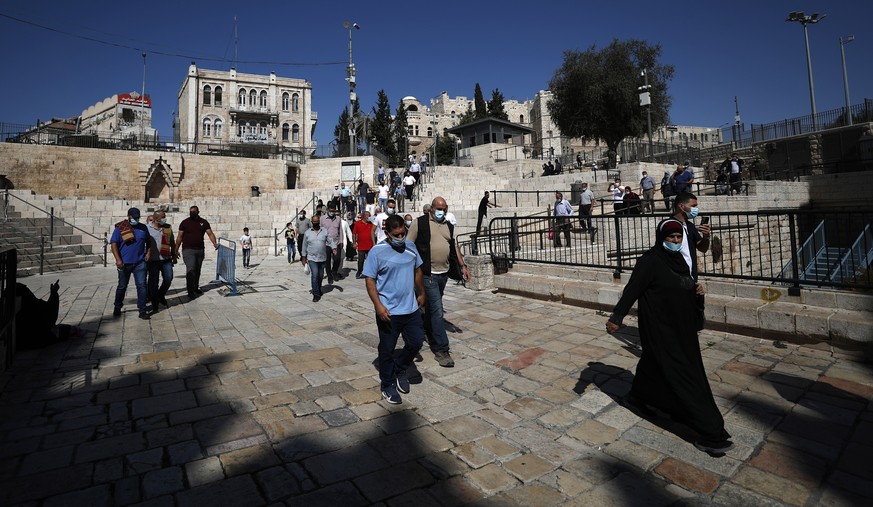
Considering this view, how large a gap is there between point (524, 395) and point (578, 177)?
21456 mm

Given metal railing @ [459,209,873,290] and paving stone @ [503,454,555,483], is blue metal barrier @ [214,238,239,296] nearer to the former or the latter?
metal railing @ [459,209,873,290]

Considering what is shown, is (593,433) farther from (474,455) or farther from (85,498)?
(85,498)

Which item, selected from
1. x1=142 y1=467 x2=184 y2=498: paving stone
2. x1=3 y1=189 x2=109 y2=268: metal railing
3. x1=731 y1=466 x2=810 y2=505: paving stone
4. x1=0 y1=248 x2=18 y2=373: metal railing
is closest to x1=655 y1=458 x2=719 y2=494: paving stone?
x1=731 y1=466 x2=810 y2=505: paving stone

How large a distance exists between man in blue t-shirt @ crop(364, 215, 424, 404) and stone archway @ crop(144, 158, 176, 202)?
32.4 meters

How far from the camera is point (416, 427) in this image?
3.22 m

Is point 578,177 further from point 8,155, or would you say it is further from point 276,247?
point 8,155

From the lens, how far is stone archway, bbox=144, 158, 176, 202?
2962 centimetres

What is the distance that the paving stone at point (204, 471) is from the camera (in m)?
2.54

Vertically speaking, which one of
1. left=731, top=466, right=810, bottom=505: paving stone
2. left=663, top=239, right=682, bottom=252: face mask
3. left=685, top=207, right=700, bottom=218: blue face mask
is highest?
left=685, top=207, right=700, bottom=218: blue face mask

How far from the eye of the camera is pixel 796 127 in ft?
84.2

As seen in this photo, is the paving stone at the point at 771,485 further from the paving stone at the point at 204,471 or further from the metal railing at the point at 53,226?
the metal railing at the point at 53,226

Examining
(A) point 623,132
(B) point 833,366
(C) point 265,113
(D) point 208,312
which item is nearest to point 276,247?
(D) point 208,312

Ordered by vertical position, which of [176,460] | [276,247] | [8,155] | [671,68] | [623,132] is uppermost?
[671,68]

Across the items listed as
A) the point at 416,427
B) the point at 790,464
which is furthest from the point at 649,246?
the point at 416,427
